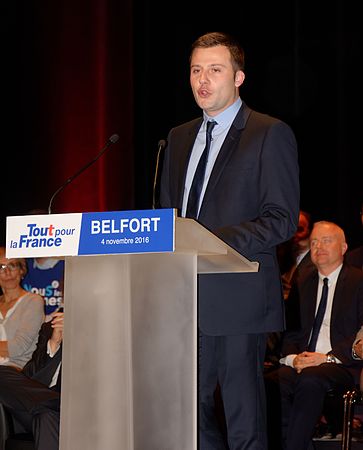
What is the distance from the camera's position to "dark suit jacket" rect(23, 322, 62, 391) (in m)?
4.13

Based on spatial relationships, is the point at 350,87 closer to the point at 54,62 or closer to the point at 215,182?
the point at 54,62

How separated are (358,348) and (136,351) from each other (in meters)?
2.24

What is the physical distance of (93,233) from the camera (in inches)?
81.6

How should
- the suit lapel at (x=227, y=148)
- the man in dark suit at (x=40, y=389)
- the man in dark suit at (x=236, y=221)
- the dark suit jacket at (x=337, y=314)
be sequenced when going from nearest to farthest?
1. the man in dark suit at (x=236, y=221)
2. the suit lapel at (x=227, y=148)
3. the man in dark suit at (x=40, y=389)
4. the dark suit jacket at (x=337, y=314)

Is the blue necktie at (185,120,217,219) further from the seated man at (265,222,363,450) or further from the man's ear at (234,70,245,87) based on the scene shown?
the seated man at (265,222,363,450)

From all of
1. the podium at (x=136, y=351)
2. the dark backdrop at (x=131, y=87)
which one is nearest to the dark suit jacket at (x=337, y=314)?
the dark backdrop at (x=131, y=87)

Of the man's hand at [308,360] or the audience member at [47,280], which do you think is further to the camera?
the audience member at [47,280]

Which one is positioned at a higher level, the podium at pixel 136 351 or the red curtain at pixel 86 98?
the red curtain at pixel 86 98

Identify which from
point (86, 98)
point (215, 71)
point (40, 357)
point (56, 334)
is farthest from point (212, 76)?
point (86, 98)

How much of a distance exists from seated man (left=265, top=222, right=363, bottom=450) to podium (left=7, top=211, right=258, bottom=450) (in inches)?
77.6

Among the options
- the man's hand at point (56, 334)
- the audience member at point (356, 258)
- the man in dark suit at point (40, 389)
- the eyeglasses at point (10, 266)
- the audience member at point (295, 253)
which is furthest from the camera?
the audience member at point (295, 253)

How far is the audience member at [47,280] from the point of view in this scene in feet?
16.5

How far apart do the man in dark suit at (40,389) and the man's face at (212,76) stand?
1735 mm

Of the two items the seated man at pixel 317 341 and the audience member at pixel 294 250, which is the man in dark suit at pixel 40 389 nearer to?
the seated man at pixel 317 341
